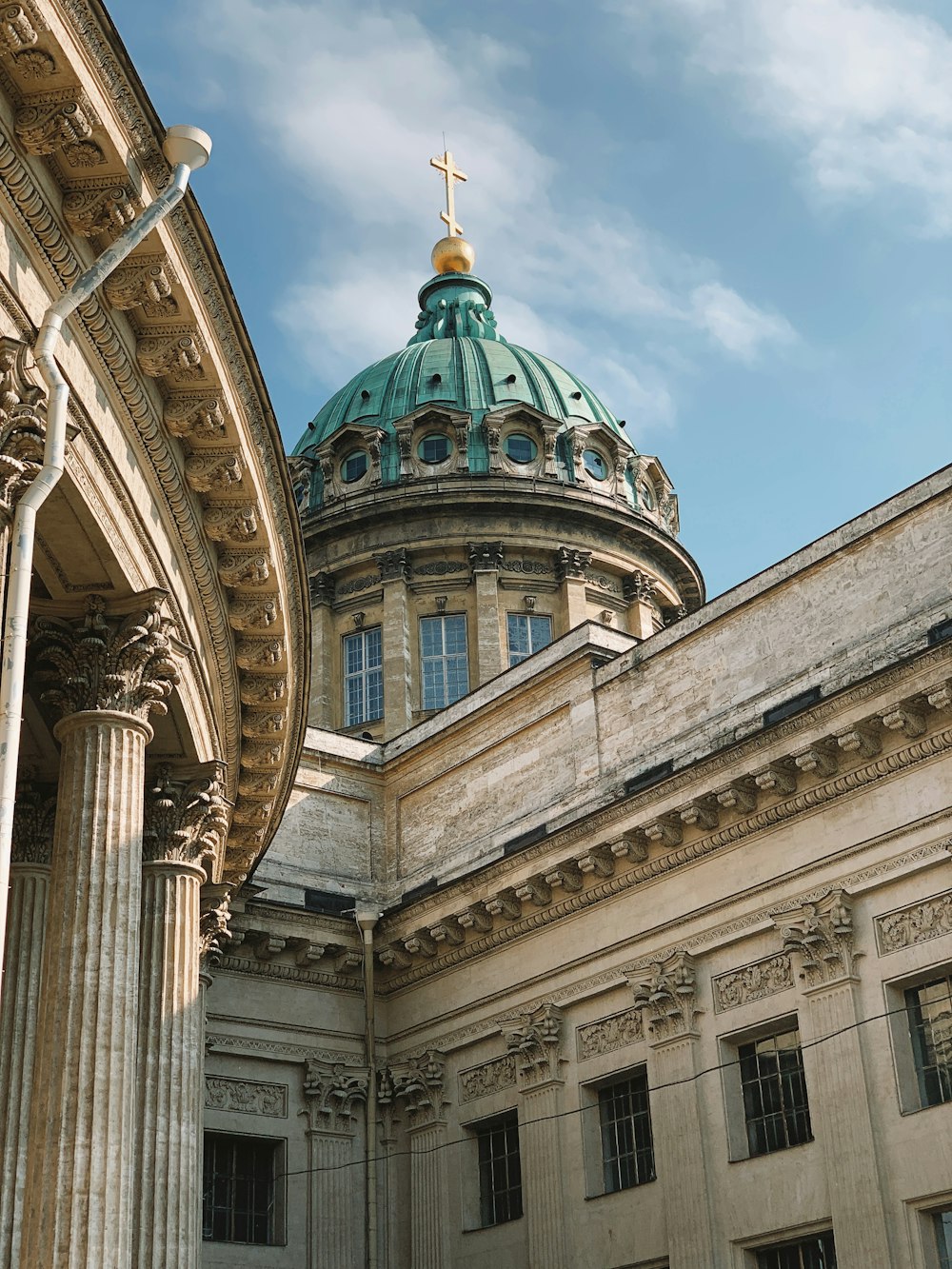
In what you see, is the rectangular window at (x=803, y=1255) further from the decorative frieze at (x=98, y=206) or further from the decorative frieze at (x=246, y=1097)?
the decorative frieze at (x=98, y=206)

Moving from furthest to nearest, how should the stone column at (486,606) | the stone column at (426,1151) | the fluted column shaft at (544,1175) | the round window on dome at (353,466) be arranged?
the round window on dome at (353,466), the stone column at (486,606), the stone column at (426,1151), the fluted column shaft at (544,1175)

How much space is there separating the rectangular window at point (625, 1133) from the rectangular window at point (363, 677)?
16.2 metres

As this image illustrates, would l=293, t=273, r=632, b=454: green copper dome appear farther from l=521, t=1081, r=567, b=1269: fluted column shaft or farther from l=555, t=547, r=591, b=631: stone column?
l=521, t=1081, r=567, b=1269: fluted column shaft

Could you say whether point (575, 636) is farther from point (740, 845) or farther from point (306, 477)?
point (306, 477)

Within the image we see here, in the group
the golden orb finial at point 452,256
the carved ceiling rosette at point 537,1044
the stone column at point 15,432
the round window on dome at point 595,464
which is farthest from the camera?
the golden orb finial at point 452,256

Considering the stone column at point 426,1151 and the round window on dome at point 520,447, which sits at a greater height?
the round window on dome at point 520,447

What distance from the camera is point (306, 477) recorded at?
44688 mm

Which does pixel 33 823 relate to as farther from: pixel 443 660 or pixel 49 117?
pixel 443 660

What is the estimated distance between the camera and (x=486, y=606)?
4012 centimetres

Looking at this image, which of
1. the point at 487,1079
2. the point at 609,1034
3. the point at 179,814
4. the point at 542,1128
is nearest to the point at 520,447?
the point at 487,1079

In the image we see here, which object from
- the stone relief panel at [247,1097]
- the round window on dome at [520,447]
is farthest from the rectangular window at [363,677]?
the stone relief panel at [247,1097]

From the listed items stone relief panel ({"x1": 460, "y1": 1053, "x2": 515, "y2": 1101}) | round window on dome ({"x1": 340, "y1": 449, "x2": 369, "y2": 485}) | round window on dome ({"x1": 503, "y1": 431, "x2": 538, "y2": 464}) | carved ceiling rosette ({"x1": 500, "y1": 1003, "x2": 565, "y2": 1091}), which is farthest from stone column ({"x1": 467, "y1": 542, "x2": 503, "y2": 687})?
Result: carved ceiling rosette ({"x1": 500, "y1": 1003, "x2": 565, "y2": 1091})

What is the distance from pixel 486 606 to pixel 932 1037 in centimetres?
2061

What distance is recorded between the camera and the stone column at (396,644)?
39.2 m
